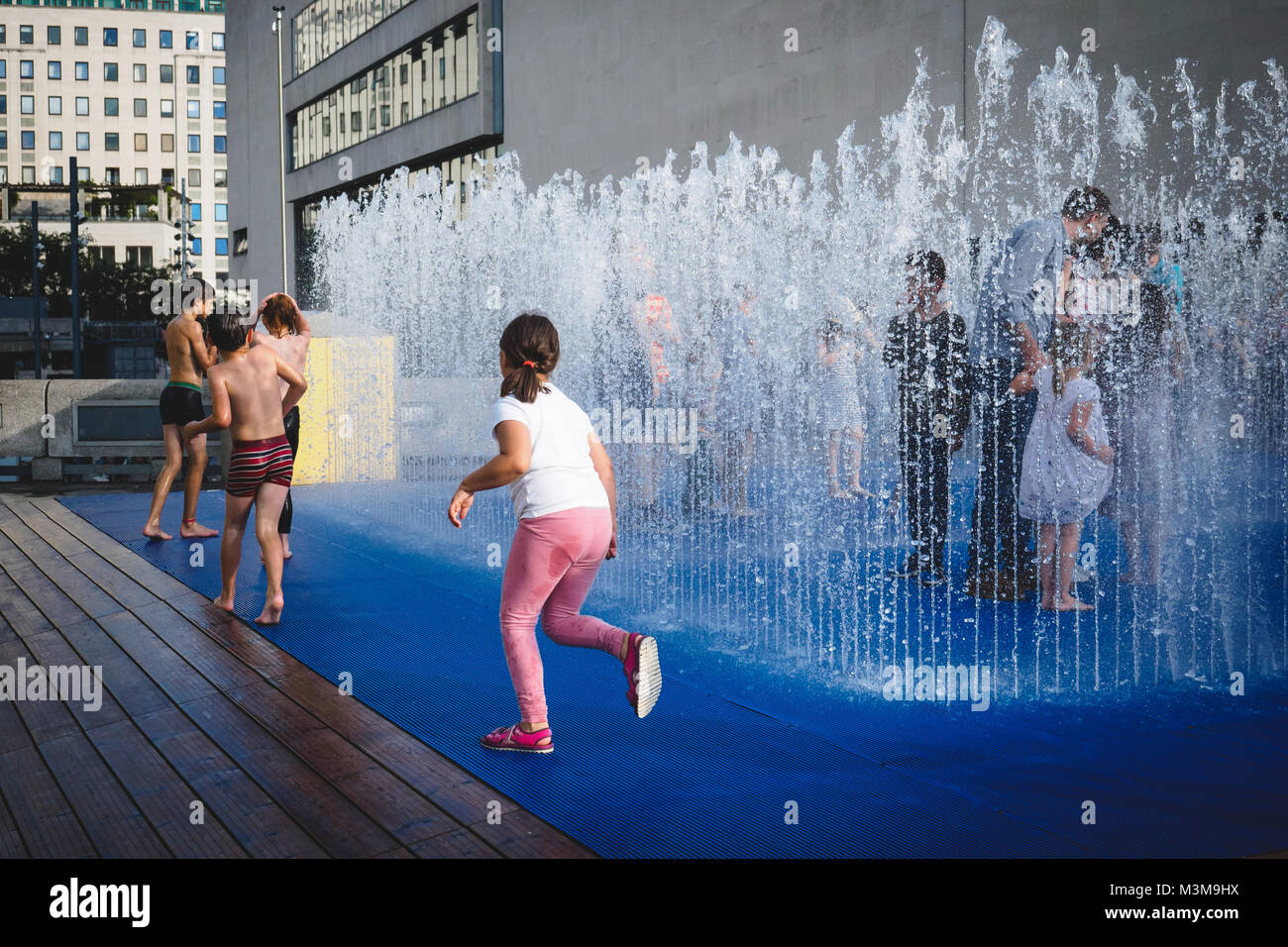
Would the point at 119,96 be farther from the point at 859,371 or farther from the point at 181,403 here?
the point at 181,403

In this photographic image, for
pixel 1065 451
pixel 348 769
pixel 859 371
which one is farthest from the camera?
pixel 859 371

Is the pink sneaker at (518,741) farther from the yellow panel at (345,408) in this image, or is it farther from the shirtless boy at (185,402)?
the yellow panel at (345,408)

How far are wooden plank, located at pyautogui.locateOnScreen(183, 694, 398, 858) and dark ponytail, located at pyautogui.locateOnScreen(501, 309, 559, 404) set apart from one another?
1.43 metres

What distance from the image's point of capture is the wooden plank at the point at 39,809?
3.33 m

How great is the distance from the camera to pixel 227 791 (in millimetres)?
3736

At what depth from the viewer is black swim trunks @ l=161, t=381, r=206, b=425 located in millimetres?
9102

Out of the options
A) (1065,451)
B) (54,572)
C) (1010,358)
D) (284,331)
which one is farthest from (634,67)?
(1065,451)

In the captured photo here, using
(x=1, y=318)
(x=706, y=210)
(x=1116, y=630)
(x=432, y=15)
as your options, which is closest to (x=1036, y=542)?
(x=1116, y=630)

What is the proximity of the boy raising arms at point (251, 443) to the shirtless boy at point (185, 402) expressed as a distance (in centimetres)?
262

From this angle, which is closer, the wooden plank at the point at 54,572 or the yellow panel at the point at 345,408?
the wooden plank at the point at 54,572

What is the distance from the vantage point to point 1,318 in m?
60.8

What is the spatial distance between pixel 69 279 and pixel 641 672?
78.2 meters

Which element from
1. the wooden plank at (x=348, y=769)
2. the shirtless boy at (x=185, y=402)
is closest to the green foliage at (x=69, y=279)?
the shirtless boy at (x=185, y=402)
